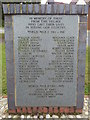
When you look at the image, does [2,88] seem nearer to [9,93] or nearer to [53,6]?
[9,93]

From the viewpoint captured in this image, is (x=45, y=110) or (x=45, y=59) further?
(x=45, y=110)

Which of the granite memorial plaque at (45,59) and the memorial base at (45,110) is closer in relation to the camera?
the granite memorial plaque at (45,59)

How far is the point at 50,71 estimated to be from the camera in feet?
12.9

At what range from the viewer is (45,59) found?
388 centimetres

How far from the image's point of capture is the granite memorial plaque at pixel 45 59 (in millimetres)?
3688

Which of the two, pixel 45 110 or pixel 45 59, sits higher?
pixel 45 59

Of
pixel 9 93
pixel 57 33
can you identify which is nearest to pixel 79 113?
pixel 9 93

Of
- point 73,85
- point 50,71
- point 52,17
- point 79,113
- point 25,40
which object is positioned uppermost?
point 52,17

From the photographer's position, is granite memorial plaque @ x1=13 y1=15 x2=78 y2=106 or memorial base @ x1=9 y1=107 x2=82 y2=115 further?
memorial base @ x1=9 y1=107 x2=82 y2=115

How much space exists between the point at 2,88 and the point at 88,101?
284 centimetres

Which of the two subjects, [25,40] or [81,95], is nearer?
[25,40]

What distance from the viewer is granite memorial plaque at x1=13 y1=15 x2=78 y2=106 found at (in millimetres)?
3688

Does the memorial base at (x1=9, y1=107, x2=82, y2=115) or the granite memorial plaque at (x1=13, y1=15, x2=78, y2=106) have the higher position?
the granite memorial plaque at (x1=13, y1=15, x2=78, y2=106)

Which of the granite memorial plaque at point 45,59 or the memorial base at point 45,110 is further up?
the granite memorial plaque at point 45,59
